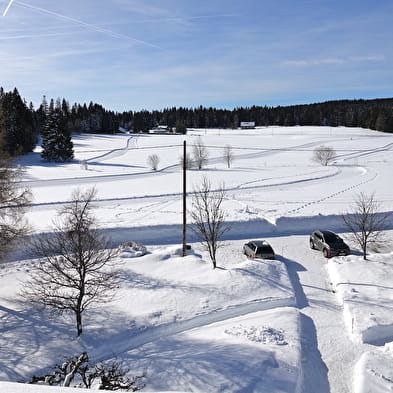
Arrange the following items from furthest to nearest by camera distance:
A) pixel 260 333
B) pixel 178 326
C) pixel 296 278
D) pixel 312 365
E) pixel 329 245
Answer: pixel 329 245
pixel 296 278
pixel 178 326
pixel 260 333
pixel 312 365

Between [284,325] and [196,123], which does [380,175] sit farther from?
[196,123]

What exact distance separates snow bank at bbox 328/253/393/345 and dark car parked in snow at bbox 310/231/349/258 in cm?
79

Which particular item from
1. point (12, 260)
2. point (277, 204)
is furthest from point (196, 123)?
point (12, 260)

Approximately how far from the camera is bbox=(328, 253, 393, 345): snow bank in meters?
11.5

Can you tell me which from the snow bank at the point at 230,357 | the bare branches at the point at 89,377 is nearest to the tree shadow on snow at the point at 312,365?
the snow bank at the point at 230,357

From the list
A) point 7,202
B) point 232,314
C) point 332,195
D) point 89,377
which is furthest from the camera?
point 332,195

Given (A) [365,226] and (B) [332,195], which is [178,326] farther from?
(B) [332,195]

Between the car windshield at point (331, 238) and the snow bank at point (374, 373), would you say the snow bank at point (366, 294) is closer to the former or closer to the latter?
the snow bank at point (374, 373)

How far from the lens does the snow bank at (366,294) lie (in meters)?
11.5

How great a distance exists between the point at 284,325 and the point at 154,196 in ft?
79.5

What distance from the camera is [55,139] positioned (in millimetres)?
59750

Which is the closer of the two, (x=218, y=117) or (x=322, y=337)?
(x=322, y=337)

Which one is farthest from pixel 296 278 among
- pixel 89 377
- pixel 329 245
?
pixel 89 377

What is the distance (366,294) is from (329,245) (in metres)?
5.40
